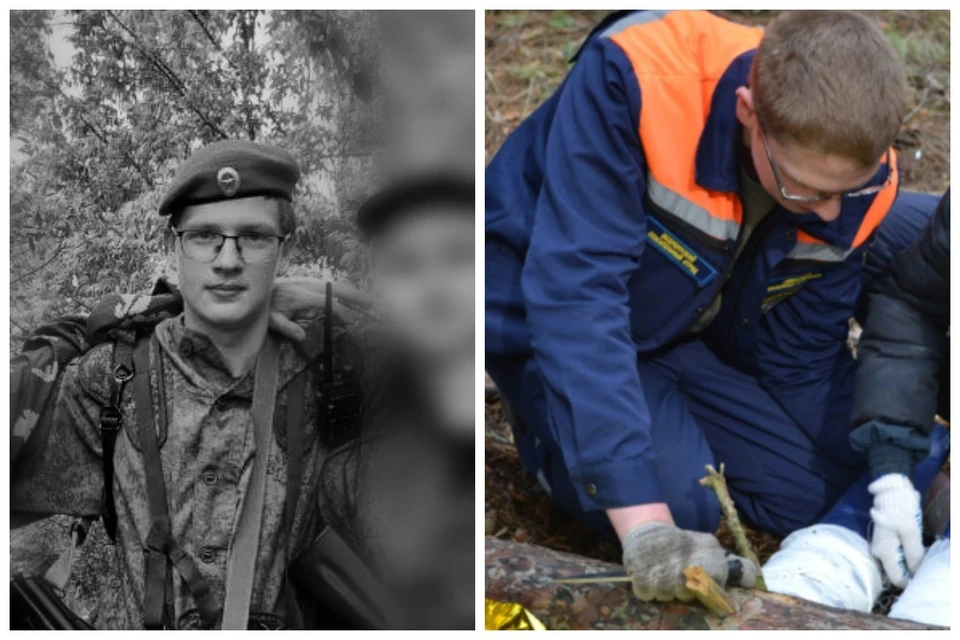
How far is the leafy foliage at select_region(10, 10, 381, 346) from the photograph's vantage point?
5.25ft

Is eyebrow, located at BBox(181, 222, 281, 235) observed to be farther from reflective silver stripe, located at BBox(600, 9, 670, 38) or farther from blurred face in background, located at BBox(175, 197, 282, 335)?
reflective silver stripe, located at BBox(600, 9, 670, 38)

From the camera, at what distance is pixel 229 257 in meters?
1.61

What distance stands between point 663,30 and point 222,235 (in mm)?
817

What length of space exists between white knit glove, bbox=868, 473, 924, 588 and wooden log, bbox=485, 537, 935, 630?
297mm

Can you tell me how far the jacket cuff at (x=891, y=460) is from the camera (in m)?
2.12

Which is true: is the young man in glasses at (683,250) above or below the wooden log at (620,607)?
above

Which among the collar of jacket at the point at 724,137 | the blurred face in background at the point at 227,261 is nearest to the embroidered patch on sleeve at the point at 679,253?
the collar of jacket at the point at 724,137

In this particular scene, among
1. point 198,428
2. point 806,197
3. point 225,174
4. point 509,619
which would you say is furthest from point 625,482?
point 225,174

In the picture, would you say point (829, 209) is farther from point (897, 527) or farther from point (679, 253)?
point (897, 527)

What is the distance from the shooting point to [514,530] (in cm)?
239

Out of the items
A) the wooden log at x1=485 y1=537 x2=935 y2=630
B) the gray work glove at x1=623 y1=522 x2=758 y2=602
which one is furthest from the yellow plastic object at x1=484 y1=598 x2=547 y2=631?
the gray work glove at x1=623 y1=522 x2=758 y2=602

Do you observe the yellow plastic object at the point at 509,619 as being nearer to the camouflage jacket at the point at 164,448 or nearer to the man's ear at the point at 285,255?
the camouflage jacket at the point at 164,448

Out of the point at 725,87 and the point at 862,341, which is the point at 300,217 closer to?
the point at 725,87
